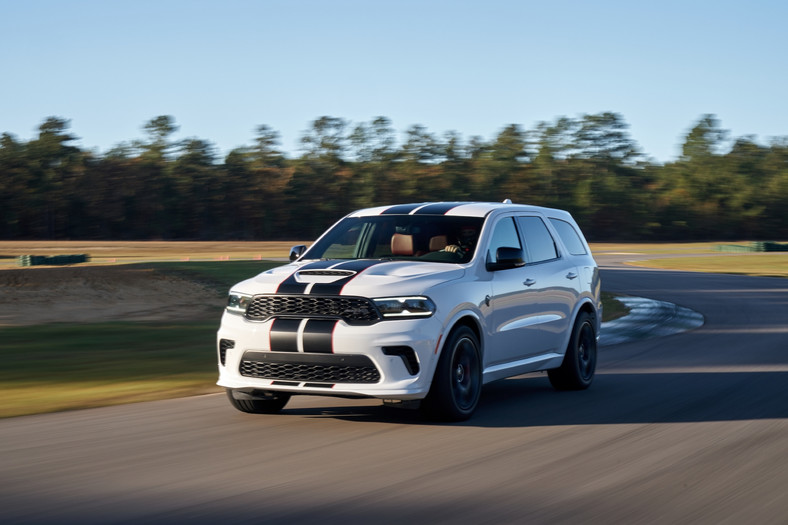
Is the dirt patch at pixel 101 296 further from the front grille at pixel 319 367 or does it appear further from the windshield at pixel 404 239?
the front grille at pixel 319 367

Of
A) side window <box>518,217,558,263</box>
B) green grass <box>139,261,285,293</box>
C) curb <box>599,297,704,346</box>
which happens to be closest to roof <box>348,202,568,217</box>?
side window <box>518,217,558,263</box>

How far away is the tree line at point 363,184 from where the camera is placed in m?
106

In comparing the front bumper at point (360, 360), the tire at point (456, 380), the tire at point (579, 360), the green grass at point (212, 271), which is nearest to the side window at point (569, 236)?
the tire at point (579, 360)

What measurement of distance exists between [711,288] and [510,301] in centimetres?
2183

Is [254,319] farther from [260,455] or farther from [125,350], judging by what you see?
[125,350]

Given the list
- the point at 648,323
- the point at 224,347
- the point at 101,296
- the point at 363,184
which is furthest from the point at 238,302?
the point at 363,184

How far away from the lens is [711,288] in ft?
97.7

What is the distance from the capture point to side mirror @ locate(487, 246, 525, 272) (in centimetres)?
913

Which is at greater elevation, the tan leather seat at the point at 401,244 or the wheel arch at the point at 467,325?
the tan leather seat at the point at 401,244

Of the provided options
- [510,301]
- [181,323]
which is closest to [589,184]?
[181,323]

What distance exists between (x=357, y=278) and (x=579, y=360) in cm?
340

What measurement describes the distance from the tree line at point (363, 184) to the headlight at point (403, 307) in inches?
3884

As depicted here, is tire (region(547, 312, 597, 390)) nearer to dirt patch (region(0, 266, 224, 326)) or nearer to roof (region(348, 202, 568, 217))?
roof (region(348, 202, 568, 217))

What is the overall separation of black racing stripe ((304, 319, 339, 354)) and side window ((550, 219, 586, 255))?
3699mm
